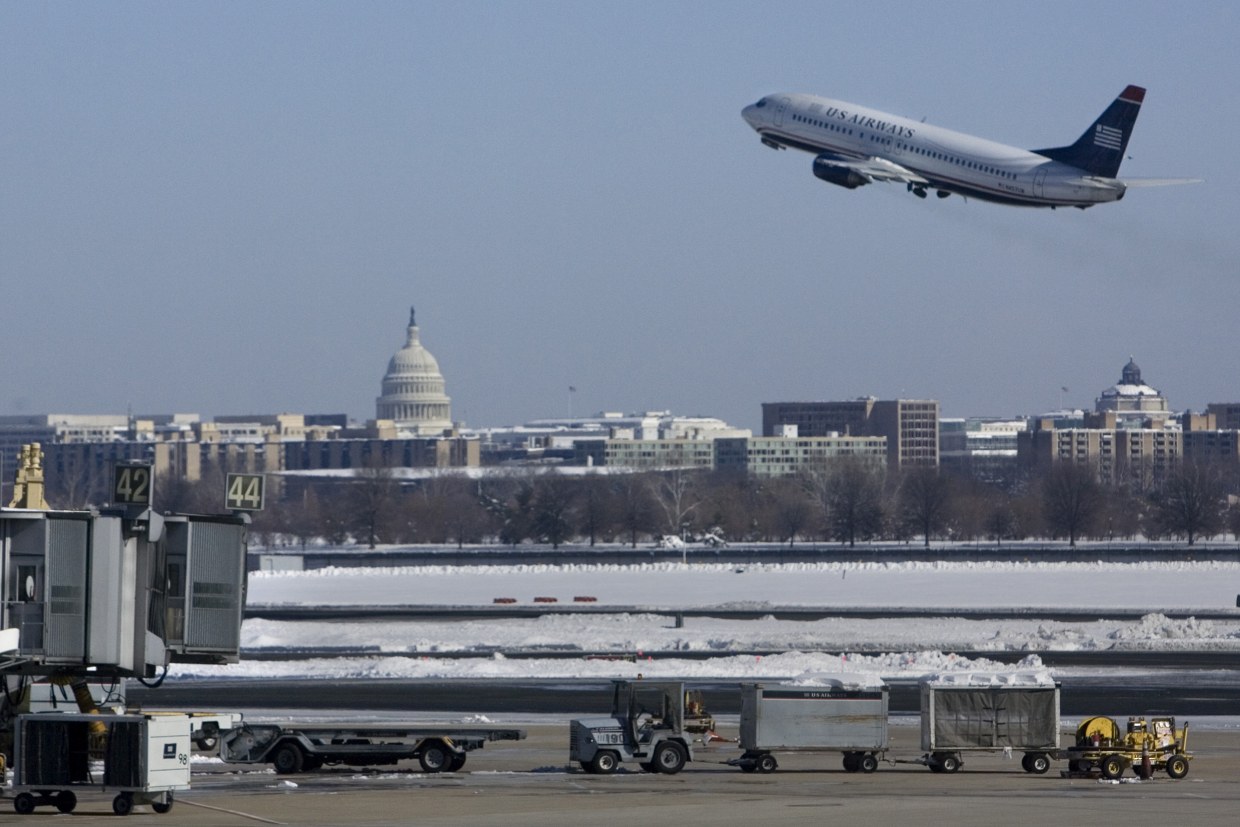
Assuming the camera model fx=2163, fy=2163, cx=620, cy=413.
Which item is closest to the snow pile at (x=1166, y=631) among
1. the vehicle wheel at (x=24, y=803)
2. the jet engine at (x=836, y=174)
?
the jet engine at (x=836, y=174)

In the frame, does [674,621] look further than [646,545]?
No

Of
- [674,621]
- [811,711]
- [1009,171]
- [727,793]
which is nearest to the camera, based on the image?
[727,793]

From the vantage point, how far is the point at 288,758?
3431 centimetres

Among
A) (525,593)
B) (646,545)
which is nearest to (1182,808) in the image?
(525,593)

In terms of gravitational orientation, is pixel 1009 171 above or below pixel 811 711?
above

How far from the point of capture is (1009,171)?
285ft

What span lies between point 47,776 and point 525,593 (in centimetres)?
8101

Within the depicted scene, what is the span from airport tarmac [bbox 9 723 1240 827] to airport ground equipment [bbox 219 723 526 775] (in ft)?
0.95

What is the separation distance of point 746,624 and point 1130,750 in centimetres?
4195

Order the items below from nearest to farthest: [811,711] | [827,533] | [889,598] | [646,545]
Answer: [811,711]
[889,598]
[646,545]
[827,533]

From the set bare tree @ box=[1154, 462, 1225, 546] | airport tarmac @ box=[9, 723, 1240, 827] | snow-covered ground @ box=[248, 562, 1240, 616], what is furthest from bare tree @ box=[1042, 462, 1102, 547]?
airport tarmac @ box=[9, 723, 1240, 827]

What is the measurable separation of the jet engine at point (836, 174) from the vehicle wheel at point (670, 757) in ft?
199

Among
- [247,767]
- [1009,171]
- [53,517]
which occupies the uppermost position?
[1009,171]

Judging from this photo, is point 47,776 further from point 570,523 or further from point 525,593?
point 570,523
